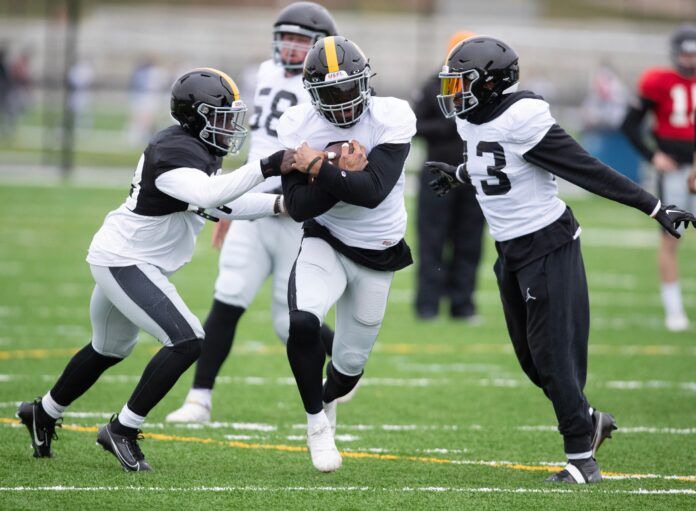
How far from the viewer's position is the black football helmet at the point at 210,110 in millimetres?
5277

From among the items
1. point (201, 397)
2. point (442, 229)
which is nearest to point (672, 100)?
point (442, 229)

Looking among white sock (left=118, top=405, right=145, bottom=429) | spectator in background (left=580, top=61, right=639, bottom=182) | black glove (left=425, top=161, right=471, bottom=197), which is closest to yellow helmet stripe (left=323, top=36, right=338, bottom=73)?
black glove (left=425, top=161, right=471, bottom=197)

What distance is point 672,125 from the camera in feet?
31.3

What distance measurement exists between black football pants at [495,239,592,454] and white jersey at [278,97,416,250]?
670 millimetres

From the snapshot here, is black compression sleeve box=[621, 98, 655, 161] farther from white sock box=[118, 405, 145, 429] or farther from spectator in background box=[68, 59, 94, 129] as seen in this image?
spectator in background box=[68, 59, 94, 129]

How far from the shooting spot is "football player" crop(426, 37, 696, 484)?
16.6ft

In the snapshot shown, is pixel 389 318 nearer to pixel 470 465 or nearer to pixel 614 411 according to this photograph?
pixel 614 411

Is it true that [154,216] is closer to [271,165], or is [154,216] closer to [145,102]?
[271,165]

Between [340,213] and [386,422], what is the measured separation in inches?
63.5

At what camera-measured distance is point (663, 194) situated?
9.58 m

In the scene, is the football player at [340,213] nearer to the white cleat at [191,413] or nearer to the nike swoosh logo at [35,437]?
the white cleat at [191,413]

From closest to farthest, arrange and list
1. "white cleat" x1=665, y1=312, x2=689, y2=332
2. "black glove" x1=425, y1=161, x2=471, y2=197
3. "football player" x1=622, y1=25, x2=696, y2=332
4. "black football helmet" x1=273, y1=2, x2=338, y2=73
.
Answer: "black glove" x1=425, y1=161, x2=471, y2=197, "black football helmet" x1=273, y1=2, x2=338, y2=73, "football player" x1=622, y1=25, x2=696, y2=332, "white cleat" x1=665, y1=312, x2=689, y2=332

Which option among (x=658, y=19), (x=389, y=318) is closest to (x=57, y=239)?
(x=389, y=318)

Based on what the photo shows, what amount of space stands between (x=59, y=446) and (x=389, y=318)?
202 inches
